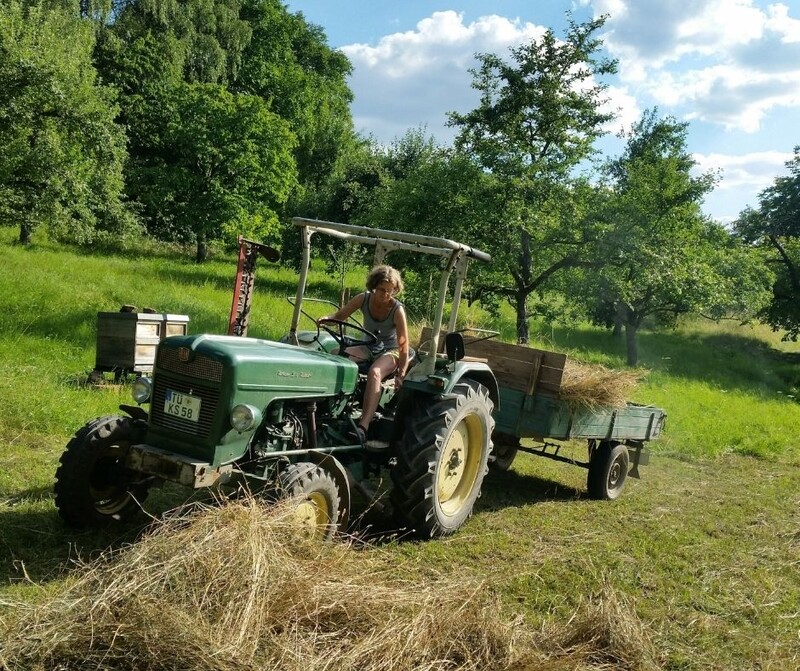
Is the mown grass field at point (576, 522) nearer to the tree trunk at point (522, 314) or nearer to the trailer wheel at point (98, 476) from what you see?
the trailer wheel at point (98, 476)

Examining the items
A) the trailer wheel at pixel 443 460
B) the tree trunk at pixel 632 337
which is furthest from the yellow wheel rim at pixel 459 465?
the tree trunk at pixel 632 337

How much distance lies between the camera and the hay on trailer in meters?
6.88

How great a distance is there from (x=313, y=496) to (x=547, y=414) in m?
2.96

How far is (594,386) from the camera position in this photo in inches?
276

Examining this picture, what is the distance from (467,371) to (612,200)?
31.7 feet

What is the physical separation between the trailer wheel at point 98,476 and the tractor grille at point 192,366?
1.68 ft

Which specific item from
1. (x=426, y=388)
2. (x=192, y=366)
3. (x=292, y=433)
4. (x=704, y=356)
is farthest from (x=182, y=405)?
(x=704, y=356)

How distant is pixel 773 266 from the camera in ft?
93.8

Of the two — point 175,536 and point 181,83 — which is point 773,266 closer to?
point 181,83

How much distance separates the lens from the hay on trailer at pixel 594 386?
6.88 m

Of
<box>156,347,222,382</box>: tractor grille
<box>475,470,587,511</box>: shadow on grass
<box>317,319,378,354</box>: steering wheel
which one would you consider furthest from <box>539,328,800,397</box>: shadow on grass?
<box>156,347,222,382</box>: tractor grille

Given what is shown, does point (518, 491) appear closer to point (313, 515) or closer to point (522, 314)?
point (313, 515)

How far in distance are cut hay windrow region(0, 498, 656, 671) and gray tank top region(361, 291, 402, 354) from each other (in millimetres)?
1949

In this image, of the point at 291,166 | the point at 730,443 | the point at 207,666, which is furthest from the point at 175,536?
the point at 291,166
